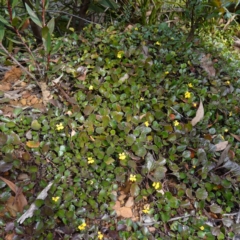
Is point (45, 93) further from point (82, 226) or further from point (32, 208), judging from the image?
point (82, 226)

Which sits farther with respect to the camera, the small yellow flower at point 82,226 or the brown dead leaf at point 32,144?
the brown dead leaf at point 32,144

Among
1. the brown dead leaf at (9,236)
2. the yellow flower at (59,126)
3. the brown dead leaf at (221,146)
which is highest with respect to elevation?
the brown dead leaf at (221,146)

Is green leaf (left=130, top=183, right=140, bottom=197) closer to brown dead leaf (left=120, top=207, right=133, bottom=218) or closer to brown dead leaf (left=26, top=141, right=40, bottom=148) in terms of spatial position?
brown dead leaf (left=120, top=207, right=133, bottom=218)

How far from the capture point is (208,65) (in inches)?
92.1

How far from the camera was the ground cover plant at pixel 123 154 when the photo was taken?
4.97ft

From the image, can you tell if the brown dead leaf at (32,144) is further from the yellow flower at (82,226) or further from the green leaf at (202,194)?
the green leaf at (202,194)

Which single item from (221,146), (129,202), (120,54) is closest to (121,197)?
(129,202)

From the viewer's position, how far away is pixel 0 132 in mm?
1656

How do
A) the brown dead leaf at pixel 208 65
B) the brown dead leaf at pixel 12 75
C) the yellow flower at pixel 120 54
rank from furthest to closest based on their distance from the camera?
the brown dead leaf at pixel 208 65, the yellow flower at pixel 120 54, the brown dead leaf at pixel 12 75

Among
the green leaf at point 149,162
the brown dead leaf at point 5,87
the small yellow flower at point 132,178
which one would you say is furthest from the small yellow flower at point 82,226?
the brown dead leaf at point 5,87

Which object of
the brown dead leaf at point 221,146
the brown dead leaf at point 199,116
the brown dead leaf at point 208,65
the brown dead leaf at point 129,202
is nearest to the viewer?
the brown dead leaf at point 129,202

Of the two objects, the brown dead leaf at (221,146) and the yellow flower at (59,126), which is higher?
the brown dead leaf at (221,146)

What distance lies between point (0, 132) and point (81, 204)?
62cm

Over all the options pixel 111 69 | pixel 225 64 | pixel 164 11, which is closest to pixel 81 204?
pixel 111 69
